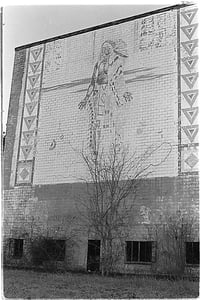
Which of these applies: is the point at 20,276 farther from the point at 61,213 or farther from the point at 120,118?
the point at 120,118

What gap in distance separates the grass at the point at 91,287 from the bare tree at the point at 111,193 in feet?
4.11

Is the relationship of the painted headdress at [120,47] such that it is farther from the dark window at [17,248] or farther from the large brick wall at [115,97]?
the dark window at [17,248]

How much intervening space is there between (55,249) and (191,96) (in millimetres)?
6503

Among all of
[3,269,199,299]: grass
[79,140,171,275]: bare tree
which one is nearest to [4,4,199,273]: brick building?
[79,140,171,275]: bare tree

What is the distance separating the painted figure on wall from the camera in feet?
44.8

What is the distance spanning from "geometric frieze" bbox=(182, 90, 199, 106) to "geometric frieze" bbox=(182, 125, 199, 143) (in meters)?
0.73

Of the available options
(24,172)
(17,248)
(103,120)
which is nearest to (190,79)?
(103,120)

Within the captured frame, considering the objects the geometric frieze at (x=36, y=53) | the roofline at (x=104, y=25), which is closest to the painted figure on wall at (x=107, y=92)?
the roofline at (x=104, y=25)

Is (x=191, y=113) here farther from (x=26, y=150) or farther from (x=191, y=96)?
(x=26, y=150)

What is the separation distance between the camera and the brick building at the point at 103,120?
12.1 meters

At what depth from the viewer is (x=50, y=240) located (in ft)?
43.7

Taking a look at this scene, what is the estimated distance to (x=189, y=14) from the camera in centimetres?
1330

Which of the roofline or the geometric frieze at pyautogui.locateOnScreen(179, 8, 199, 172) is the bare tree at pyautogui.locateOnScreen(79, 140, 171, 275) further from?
the roofline

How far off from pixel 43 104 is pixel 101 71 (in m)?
2.51
